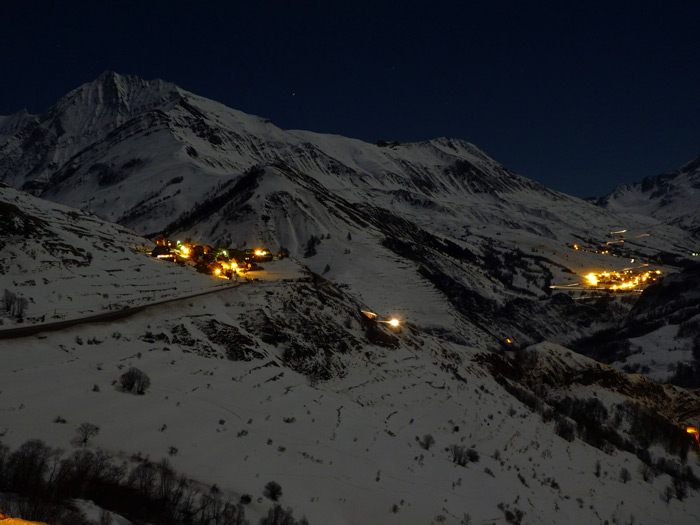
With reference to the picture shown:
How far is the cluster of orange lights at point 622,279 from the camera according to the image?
548ft

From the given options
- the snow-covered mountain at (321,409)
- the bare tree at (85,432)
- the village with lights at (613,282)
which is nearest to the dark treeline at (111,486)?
the snow-covered mountain at (321,409)

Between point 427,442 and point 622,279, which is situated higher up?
point 622,279

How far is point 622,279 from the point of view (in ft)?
589

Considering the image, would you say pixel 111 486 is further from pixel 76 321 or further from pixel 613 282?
pixel 613 282

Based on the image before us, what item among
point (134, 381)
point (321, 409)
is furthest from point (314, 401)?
point (134, 381)

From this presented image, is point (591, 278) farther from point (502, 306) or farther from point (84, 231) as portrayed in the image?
point (84, 231)

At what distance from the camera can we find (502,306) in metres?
130

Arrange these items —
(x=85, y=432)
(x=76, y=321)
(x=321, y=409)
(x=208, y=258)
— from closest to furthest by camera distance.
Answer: (x=85, y=432) → (x=321, y=409) → (x=76, y=321) → (x=208, y=258)

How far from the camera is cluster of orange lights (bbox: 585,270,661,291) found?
167 metres

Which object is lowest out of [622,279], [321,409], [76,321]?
[321,409]

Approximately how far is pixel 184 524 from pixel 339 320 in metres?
29.7

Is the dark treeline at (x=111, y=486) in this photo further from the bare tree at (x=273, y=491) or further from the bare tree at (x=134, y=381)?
the bare tree at (x=134, y=381)

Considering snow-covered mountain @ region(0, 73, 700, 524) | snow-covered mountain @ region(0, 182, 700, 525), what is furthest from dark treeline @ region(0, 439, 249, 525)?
snow-covered mountain @ region(0, 73, 700, 524)

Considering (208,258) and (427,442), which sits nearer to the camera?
(427,442)
